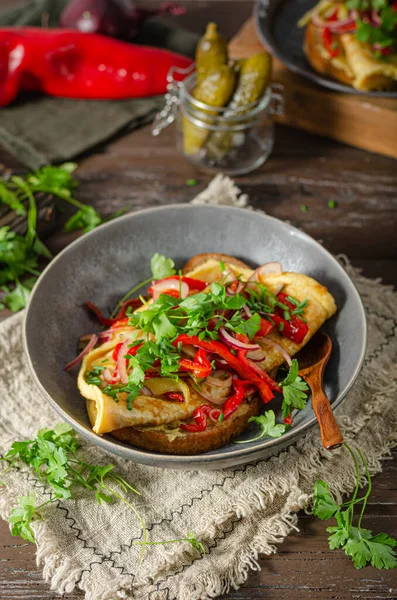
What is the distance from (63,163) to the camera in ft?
15.1

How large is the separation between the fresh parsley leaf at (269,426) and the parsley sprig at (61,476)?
47 cm

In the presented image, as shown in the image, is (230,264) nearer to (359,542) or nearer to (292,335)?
(292,335)

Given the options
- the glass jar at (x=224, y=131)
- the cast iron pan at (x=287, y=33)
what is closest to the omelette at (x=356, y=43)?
the cast iron pan at (x=287, y=33)

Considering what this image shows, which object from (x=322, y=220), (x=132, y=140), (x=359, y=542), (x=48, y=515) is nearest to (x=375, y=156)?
(x=322, y=220)

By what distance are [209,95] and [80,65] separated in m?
1.43

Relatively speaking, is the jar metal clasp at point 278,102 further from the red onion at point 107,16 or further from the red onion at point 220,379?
the red onion at point 220,379

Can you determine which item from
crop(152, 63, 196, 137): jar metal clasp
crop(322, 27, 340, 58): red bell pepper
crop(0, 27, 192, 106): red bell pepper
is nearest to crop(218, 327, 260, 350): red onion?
crop(152, 63, 196, 137): jar metal clasp

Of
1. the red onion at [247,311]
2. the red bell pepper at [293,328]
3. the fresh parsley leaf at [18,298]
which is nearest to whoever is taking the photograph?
the red onion at [247,311]

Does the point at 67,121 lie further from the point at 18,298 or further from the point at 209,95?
the point at 18,298

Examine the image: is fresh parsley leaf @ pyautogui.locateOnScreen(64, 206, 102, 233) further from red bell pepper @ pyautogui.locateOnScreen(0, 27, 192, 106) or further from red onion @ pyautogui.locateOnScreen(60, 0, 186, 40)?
red onion @ pyautogui.locateOnScreen(60, 0, 186, 40)

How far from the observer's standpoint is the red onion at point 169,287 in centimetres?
305

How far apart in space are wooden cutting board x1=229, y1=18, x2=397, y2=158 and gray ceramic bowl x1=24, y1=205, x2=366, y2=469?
4.96 ft

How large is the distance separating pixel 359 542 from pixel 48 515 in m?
1.21

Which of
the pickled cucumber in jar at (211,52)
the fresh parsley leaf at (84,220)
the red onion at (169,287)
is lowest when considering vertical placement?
the fresh parsley leaf at (84,220)
